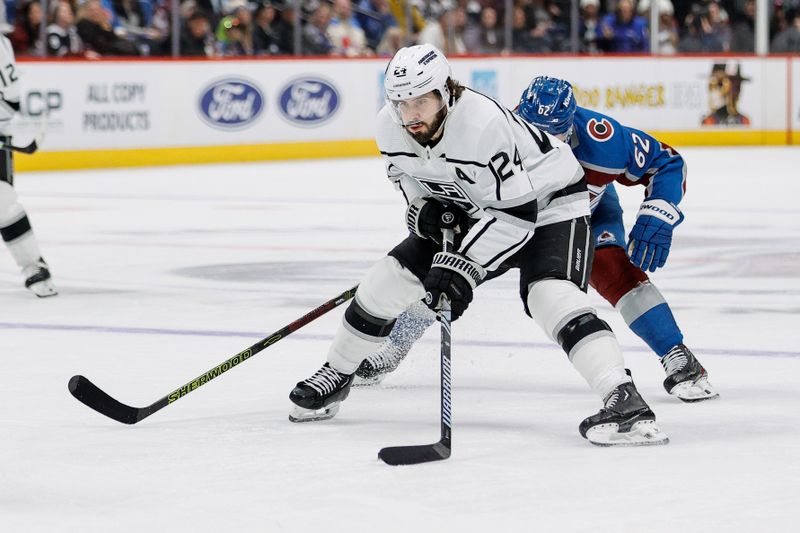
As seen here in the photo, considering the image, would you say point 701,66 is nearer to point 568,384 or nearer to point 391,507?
point 568,384

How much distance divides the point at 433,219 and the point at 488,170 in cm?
25

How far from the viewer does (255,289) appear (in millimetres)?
5883

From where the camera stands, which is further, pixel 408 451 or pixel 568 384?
pixel 568 384

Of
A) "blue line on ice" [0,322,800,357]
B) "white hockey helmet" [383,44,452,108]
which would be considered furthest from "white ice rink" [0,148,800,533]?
"white hockey helmet" [383,44,452,108]

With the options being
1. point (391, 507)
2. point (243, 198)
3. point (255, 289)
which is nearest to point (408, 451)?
point (391, 507)

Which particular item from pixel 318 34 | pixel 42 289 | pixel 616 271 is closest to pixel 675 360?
pixel 616 271

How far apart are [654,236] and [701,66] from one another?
11155 millimetres

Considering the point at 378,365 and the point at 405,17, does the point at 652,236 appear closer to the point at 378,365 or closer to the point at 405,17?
the point at 378,365

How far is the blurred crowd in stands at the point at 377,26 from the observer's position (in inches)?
451

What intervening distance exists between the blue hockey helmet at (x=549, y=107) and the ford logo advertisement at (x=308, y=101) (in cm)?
928

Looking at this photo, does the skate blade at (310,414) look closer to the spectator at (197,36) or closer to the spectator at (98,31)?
the spectator at (98,31)

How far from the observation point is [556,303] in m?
3.29

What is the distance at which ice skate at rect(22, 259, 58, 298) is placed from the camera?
5.76 metres

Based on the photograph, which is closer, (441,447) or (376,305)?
(441,447)
